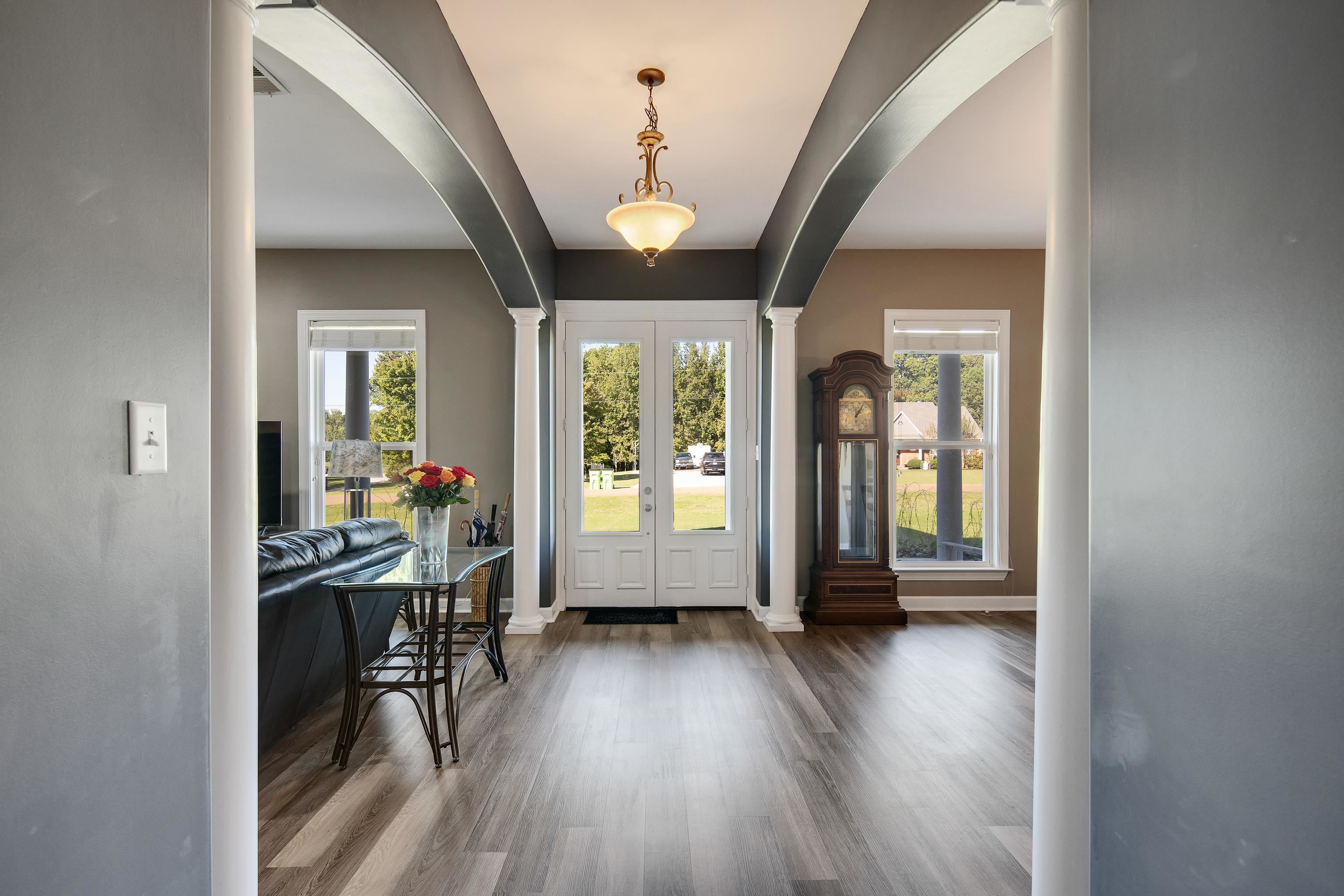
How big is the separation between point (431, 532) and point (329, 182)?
2306mm

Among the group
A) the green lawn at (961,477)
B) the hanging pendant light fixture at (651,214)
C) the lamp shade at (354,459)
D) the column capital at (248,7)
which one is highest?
the hanging pendant light fixture at (651,214)

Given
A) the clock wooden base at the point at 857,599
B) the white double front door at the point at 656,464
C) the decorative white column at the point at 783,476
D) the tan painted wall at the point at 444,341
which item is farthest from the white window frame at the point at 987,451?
the tan painted wall at the point at 444,341

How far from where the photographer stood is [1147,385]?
1103mm

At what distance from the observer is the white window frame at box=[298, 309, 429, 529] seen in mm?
5727

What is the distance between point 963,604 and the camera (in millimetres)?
5793

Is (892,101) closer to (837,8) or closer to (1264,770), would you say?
(837,8)

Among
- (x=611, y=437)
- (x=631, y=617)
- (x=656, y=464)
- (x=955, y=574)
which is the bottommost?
(x=631, y=617)

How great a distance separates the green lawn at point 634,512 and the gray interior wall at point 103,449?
15.1 ft

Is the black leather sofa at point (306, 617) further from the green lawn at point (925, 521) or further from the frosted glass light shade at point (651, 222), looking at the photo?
the green lawn at point (925, 521)

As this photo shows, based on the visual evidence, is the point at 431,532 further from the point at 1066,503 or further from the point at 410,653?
the point at 1066,503

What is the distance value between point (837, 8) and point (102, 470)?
265 cm

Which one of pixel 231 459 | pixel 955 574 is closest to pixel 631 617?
pixel 955 574

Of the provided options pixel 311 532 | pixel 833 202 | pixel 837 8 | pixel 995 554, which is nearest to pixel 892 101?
pixel 837 8

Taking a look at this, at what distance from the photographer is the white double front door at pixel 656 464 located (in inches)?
226
